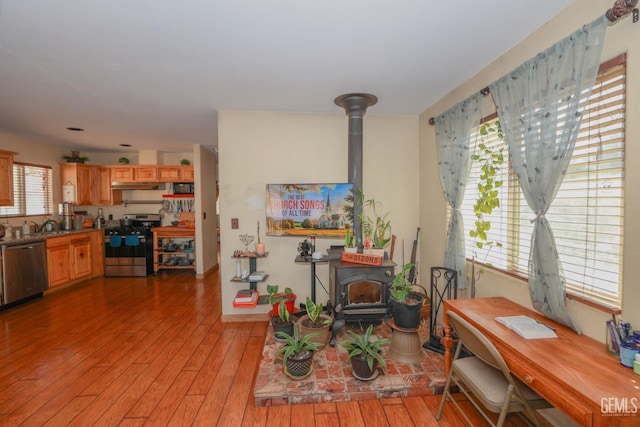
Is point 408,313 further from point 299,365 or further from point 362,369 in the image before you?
point 299,365

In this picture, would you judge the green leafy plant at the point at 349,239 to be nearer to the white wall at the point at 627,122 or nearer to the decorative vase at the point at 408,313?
the decorative vase at the point at 408,313

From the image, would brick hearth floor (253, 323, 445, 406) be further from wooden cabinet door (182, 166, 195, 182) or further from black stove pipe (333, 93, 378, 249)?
wooden cabinet door (182, 166, 195, 182)

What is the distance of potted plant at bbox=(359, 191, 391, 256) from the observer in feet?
9.23

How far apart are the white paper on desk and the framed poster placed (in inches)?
65.7

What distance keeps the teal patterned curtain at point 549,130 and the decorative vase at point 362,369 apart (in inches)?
47.6

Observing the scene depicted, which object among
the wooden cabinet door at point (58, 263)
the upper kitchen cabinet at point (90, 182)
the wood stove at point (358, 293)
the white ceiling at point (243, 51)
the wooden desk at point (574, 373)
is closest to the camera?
the wooden desk at point (574, 373)

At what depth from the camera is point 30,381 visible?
224cm

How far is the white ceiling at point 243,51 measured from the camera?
1.60 metres

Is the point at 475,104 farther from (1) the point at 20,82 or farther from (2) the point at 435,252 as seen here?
(1) the point at 20,82

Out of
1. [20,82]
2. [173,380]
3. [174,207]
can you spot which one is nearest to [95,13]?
[20,82]

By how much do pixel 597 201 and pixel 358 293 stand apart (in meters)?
1.87

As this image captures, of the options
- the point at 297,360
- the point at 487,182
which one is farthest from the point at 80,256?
the point at 487,182

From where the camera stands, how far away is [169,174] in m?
5.59

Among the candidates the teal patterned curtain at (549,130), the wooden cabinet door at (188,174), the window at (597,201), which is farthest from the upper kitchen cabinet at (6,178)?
the window at (597,201)
